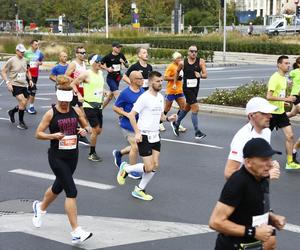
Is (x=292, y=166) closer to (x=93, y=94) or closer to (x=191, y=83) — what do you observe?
(x=93, y=94)

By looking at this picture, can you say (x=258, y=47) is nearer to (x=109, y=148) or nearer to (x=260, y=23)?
(x=109, y=148)

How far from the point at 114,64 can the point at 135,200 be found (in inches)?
289

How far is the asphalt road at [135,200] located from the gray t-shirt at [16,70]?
1112 mm

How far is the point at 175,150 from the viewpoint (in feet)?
39.0

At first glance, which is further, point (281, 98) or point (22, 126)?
point (22, 126)

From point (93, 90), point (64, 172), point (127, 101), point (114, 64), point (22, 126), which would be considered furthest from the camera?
point (114, 64)

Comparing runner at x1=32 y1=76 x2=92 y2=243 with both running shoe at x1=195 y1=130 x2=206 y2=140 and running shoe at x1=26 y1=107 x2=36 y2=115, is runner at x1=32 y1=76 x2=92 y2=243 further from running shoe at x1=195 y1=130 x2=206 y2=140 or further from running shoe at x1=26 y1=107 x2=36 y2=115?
running shoe at x1=26 y1=107 x2=36 y2=115

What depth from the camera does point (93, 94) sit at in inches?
422

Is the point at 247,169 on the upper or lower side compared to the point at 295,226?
upper

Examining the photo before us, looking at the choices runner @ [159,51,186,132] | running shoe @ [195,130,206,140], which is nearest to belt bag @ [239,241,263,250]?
running shoe @ [195,130,206,140]

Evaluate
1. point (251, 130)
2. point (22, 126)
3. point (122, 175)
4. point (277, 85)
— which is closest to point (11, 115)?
point (22, 126)

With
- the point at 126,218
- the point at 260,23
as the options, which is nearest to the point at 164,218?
the point at 126,218

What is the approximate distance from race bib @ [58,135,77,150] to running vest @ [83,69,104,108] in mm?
3866

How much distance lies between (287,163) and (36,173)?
4.16 m
